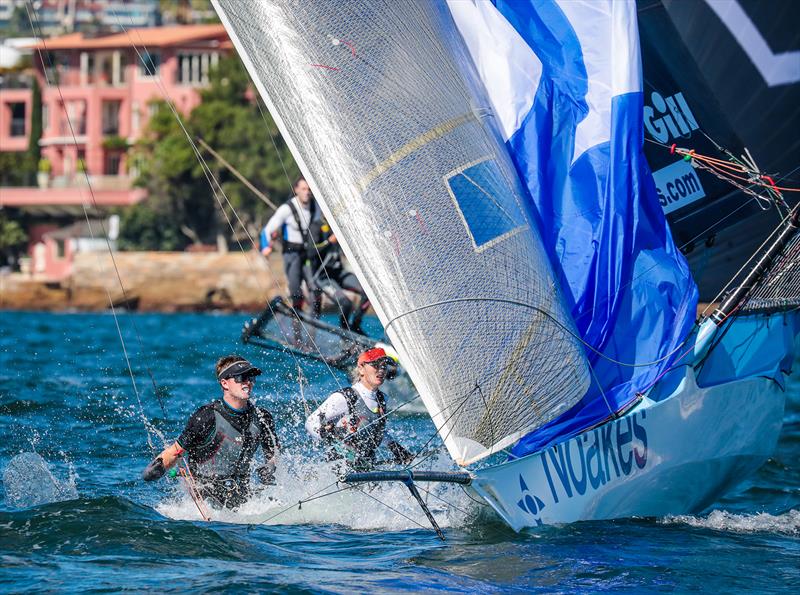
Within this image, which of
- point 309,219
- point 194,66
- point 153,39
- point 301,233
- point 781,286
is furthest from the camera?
point 153,39

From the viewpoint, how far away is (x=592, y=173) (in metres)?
7.34

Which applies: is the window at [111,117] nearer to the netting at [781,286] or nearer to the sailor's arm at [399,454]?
the netting at [781,286]

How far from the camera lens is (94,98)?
183 ft

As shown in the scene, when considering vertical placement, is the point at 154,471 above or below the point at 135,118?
below

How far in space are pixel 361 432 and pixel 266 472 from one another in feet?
1.86

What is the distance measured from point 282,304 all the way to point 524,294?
4.37 metres

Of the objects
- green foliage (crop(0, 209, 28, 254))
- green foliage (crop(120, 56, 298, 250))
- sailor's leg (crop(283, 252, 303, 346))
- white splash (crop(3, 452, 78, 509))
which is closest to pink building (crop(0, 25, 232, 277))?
green foliage (crop(0, 209, 28, 254))

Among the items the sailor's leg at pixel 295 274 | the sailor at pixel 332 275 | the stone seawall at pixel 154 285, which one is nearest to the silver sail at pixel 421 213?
the sailor at pixel 332 275

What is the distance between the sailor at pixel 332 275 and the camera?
35.1 ft

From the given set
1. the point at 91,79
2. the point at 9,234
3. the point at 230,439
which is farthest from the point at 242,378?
the point at 91,79

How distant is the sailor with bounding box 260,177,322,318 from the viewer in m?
10.6

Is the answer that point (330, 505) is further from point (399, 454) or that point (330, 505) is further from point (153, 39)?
point (153, 39)

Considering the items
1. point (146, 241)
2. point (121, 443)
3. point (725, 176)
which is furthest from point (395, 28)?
point (146, 241)

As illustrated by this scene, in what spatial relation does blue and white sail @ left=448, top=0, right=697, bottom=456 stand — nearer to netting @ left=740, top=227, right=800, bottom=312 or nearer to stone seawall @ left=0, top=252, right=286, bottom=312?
netting @ left=740, top=227, right=800, bottom=312
